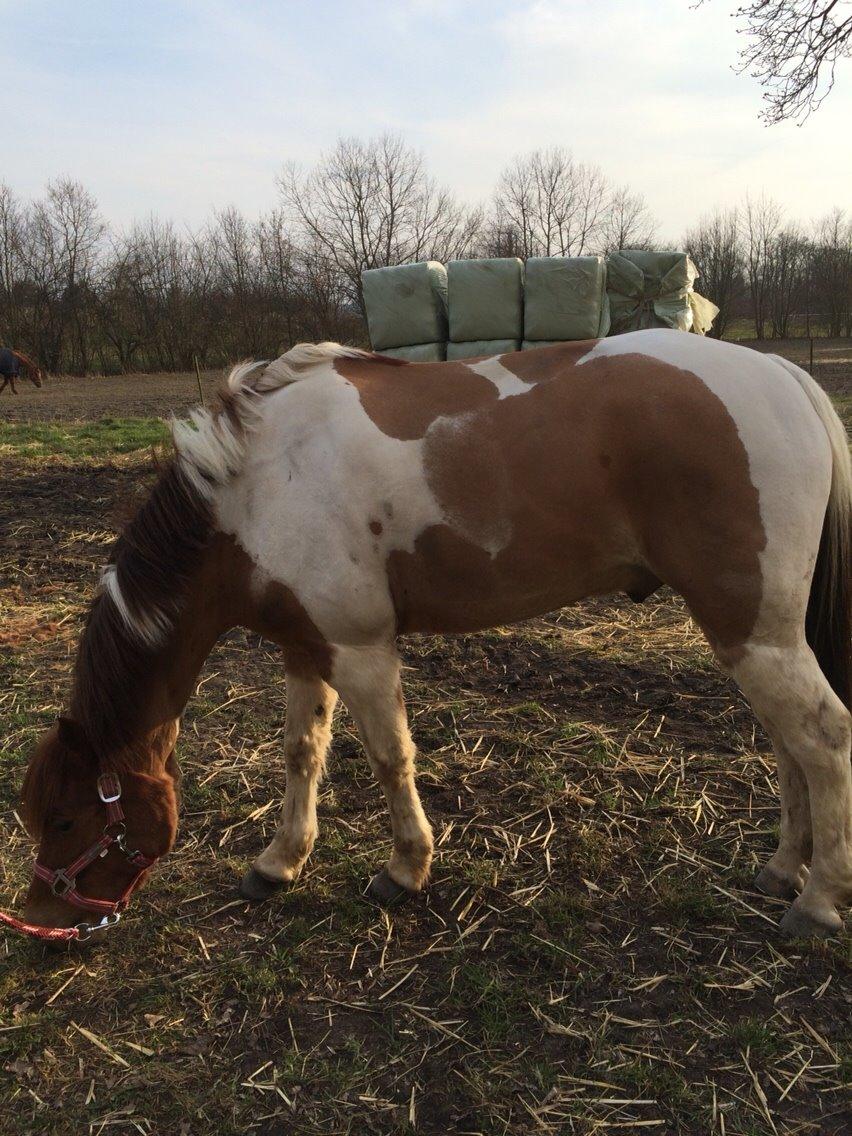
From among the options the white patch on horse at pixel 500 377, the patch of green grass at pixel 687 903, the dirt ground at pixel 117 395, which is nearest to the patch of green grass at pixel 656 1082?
the patch of green grass at pixel 687 903

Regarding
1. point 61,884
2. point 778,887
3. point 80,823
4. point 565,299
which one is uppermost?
point 565,299

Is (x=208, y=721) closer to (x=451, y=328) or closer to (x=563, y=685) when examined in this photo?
(x=563, y=685)

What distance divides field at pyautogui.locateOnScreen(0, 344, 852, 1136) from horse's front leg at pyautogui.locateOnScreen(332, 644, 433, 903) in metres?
0.12

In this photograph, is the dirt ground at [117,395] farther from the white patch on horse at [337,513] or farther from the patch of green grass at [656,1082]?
the patch of green grass at [656,1082]

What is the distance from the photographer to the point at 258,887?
2818mm

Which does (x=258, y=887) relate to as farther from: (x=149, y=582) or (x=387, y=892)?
(x=149, y=582)

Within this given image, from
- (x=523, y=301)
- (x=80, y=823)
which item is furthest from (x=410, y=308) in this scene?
(x=80, y=823)

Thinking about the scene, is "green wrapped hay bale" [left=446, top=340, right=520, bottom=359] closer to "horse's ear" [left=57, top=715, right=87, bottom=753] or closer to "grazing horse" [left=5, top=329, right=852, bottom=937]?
"grazing horse" [left=5, top=329, right=852, bottom=937]

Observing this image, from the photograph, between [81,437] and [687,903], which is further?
[81,437]

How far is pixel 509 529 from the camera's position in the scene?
7.86 feet

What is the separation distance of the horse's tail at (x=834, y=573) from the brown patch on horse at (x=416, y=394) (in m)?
1.00

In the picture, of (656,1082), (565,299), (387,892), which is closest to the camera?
(656,1082)

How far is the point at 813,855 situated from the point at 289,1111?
69.0 inches

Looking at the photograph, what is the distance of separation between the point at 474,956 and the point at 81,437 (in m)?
11.9
